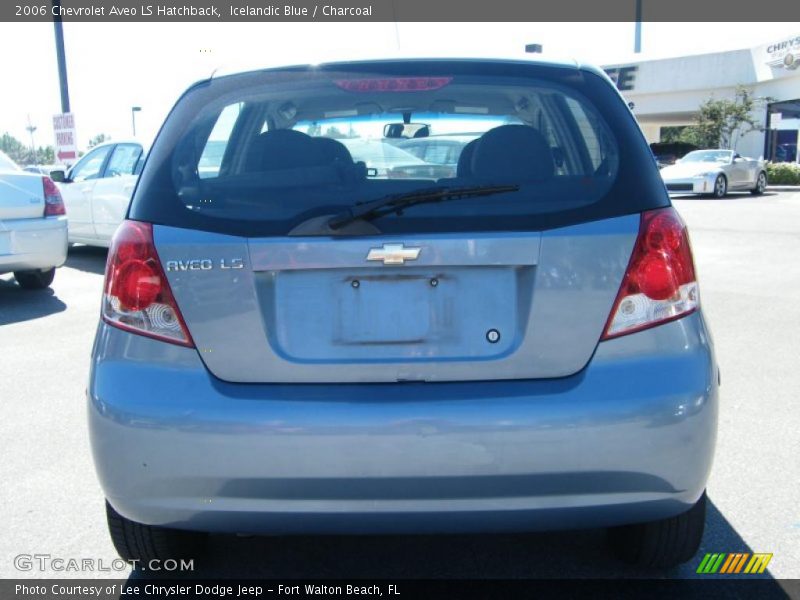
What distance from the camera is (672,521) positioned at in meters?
2.73

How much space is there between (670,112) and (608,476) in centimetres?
4404

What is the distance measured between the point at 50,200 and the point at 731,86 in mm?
36966

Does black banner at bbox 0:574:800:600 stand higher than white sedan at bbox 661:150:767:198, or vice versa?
white sedan at bbox 661:150:767:198

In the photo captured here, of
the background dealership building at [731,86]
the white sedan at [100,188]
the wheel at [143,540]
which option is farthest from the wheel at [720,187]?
the wheel at [143,540]

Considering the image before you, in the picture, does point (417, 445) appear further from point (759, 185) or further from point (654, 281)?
point (759, 185)

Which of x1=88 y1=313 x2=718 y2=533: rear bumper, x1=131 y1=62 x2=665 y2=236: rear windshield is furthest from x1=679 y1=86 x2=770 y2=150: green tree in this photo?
x1=88 y1=313 x2=718 y2=533: rear bumper

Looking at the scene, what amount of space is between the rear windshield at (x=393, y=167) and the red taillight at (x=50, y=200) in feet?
19.4

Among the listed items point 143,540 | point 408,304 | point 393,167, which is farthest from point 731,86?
point 143,540

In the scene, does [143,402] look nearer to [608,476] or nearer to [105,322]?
[105,322]

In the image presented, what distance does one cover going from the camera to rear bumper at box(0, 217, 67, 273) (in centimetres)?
795

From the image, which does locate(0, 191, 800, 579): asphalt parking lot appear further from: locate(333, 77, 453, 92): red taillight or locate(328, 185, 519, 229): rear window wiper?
locate(333, 77, 453, 92): red taillight

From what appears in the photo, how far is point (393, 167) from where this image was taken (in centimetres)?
309

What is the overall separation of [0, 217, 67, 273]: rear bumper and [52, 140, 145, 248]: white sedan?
129 cm

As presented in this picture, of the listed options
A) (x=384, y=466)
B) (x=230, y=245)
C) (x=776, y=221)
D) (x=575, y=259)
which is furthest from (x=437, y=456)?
(x=776, y=221)
